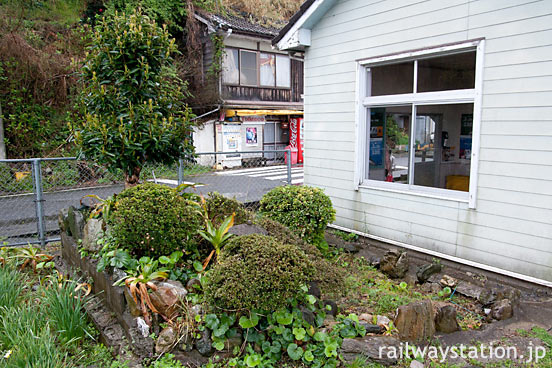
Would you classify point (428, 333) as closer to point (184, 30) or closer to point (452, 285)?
point (452, 285)

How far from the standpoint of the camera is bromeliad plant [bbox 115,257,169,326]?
3.46 metres

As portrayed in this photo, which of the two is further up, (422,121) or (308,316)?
(422,121)

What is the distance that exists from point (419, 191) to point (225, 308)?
3.80 meters

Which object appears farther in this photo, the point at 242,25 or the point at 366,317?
the point at 242,25

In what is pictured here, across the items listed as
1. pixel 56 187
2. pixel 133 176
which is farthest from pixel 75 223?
pixel 56 187

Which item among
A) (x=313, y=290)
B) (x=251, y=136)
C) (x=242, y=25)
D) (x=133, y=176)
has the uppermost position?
(x=242, y=25)

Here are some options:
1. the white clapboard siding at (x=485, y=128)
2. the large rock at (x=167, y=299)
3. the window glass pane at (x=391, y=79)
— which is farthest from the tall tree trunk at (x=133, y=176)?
the window glass pane at (x=391, y=79)

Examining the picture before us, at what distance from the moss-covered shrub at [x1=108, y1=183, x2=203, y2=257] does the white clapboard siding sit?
11.4 feet

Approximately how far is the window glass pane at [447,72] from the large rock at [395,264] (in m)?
2.44

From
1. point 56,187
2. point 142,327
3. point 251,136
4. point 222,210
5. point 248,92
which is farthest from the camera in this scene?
point 251,136

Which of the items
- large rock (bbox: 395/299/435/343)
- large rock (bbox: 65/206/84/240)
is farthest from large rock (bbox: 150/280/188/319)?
large rock (bbox: 65/206/84/240)

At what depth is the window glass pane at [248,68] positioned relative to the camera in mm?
19281

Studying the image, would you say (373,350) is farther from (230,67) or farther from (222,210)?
(230,67)

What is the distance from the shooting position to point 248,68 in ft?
64.1
